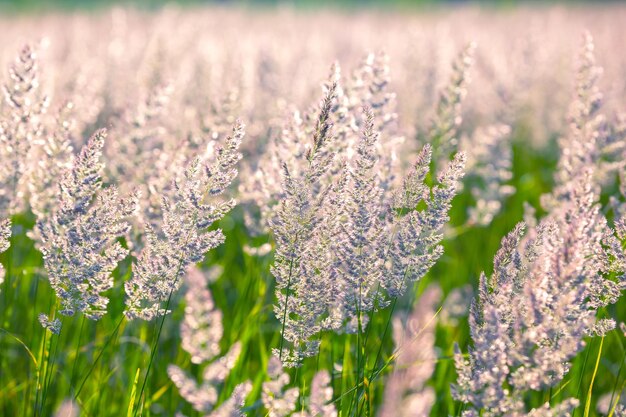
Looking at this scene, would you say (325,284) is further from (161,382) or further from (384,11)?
(384,11)

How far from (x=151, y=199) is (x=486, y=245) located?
2488 mm

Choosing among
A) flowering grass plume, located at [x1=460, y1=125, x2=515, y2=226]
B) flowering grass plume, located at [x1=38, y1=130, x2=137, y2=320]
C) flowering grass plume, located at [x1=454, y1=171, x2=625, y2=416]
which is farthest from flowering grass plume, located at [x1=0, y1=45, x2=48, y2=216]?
flowering grass plume, located at [x1=460, y1=125, x2=515, y2=226]

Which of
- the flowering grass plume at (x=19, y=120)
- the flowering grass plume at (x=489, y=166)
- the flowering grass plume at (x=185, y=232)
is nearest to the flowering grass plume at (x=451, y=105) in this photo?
the flowering grass plume at (x=489, y=166)

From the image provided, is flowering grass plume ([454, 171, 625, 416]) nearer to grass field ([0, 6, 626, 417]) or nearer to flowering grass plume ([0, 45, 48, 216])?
grass field ([0, 6, 626, 417])

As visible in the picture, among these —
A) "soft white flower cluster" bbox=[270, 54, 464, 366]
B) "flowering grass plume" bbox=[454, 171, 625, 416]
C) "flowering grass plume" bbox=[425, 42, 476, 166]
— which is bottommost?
"flowering grass plume" bbox=[454, 171, 625, 416]

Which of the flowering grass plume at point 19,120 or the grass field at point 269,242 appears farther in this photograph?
the flowering grass plume at point 19,120

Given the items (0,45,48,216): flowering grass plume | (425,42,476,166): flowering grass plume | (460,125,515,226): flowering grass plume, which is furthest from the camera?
(460,125,515,226): flowering grass plume

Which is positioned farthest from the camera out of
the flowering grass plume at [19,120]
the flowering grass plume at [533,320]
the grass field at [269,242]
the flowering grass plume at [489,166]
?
the flowering grass plume at [489,166]

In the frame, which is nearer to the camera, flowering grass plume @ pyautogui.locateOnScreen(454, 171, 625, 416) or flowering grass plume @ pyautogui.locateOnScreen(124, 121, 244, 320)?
flowering grass plume @ pyautogui.locateOnScreen(454, 171, 625, 416)

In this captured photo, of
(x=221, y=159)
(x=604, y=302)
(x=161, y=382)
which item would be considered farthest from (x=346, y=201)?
(x=161, y=382)

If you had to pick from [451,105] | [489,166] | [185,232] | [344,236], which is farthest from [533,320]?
[489,166]

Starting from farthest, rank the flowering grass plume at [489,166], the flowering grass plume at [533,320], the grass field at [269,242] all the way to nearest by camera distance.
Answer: the flowering grass plume at [489,166]
the grass field at [269,242]
the flowering grass plume at [533,320]

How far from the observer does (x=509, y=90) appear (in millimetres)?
4406

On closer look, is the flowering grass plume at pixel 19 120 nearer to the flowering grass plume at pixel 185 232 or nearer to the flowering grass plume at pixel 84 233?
the flowering grass plume at pixel 84 233
